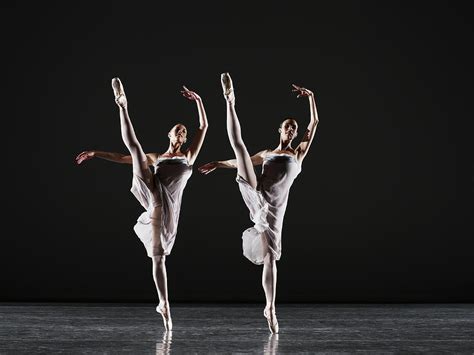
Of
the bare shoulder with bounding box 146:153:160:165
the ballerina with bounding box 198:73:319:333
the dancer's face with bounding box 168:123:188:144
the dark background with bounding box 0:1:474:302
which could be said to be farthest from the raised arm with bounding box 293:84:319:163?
the dark background with bounding box 0:1:474:302

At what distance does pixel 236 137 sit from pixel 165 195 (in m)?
0.65

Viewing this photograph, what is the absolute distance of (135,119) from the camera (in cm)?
A: 717

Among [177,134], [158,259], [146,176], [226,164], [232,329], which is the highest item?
[177,134]

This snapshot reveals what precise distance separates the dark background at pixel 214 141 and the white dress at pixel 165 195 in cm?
211

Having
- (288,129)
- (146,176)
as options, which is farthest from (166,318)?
(288,129)

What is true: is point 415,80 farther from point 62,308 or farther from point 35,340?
point 35,340

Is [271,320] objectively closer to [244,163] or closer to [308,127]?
[244,163]

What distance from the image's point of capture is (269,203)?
4863 mm

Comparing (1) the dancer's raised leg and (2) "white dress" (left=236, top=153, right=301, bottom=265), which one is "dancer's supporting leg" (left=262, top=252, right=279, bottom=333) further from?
(1) the dancer's raised leg

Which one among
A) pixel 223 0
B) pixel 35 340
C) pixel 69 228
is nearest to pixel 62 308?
pixel 69 228

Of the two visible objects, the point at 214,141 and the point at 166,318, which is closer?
the point at 166,318

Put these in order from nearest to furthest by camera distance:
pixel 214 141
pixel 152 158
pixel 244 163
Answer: pixel 244 163
pixel 152 158
pixel 214 141

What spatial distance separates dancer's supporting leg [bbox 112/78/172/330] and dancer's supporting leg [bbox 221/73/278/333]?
23.3 inches

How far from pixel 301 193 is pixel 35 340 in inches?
139
